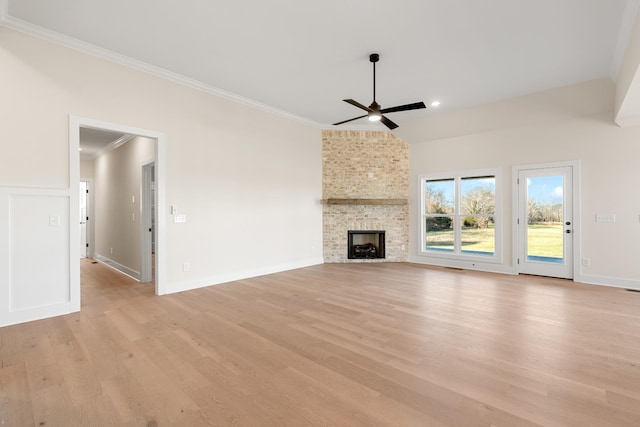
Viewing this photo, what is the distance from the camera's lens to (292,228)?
21.3 ft

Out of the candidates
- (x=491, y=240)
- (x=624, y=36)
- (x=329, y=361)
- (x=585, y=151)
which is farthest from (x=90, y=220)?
(x=585, y=151)

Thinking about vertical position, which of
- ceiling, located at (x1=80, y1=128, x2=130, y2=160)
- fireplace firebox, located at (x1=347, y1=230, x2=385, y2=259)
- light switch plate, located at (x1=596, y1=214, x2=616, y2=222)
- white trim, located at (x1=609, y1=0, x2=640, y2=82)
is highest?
white trim, located at (x1=609, y1=0, x2=640, y2=82)

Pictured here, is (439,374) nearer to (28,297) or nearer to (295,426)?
(295,426)

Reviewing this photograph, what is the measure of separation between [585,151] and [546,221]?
4.45ft

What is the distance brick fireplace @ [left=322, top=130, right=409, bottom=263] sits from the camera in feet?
23.6

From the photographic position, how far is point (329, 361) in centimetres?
245

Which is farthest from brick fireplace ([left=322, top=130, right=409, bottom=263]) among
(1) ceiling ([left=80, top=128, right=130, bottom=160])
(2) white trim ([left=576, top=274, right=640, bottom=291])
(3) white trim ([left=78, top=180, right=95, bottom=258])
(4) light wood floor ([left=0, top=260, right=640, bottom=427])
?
(3) white trim ([left=78, top=180, right=95, bottom=258])

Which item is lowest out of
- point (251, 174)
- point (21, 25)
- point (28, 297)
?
point (28, 297)

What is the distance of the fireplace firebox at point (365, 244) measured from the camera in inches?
290

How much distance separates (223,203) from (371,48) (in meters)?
3.34

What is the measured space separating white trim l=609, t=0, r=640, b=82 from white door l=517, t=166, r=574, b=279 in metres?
1.72

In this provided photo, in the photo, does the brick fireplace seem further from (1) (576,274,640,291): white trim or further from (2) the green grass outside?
(1) (576,274,640,291): white trim

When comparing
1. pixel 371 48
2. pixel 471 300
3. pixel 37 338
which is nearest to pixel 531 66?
pixel 371 48

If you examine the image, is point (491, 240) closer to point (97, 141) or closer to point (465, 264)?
point (465, 264)
